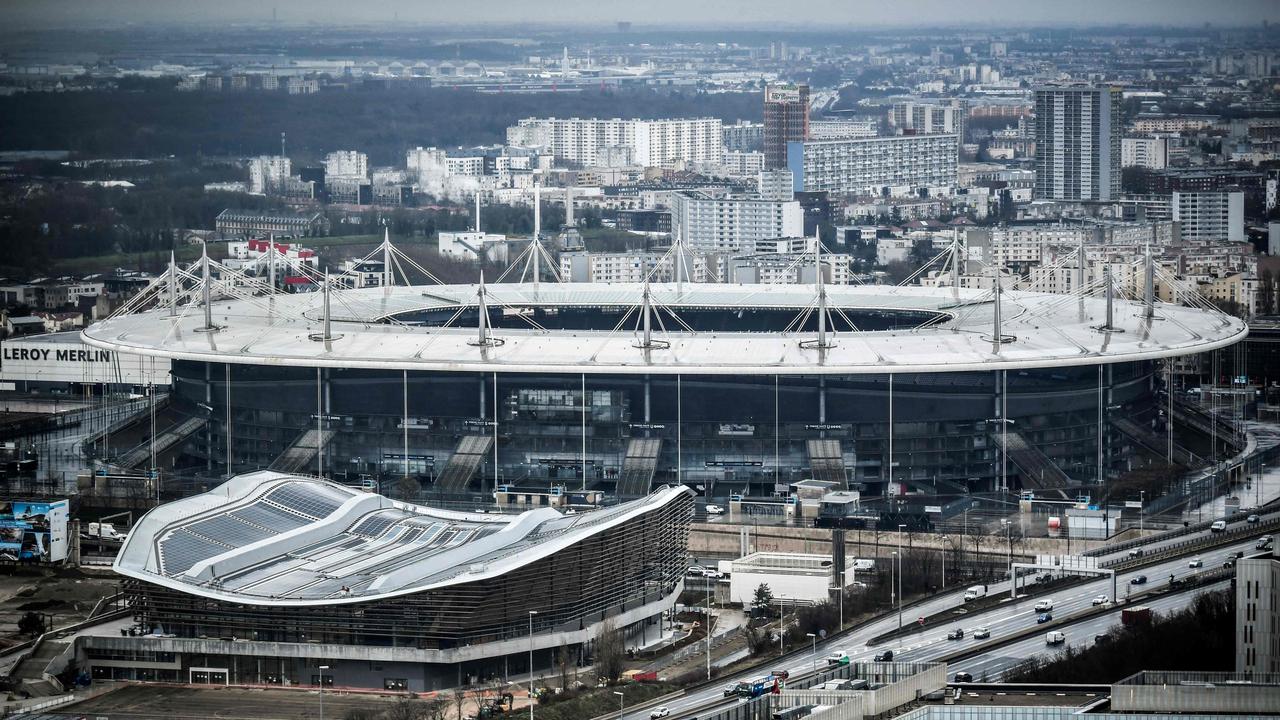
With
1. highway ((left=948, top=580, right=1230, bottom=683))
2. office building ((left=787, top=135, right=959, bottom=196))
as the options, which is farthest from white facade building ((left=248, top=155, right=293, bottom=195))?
highway ((left=948, top=580, right=1230, bottom=683))

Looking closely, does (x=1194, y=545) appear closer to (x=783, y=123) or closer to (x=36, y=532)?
(x=36, y=532)

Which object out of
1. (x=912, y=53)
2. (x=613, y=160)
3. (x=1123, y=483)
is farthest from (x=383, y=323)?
(x=912, y=53)

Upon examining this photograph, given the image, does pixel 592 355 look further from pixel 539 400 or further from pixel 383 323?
pixel 383 323

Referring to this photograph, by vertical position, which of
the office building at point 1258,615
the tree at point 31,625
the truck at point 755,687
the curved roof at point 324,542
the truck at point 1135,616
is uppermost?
the office building at point 1258,615

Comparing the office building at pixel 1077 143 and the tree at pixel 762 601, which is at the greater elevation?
the office building at pixel 1077 143

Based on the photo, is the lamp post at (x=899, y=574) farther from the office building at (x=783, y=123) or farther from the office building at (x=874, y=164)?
the office building at (x=783, y=123)

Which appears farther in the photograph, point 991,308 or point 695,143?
point 695,143

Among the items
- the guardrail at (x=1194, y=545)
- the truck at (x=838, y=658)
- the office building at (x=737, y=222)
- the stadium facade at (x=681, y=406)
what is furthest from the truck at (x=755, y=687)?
the office building at (x=737, y=222)

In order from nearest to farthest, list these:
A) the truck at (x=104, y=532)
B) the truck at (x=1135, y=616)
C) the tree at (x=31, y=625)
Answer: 1. the truck at (x=1135, y=616)
2. the tree at (x=31, y=625)
3. the truck at (x=104, y=532)
